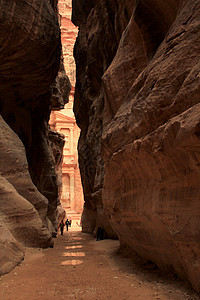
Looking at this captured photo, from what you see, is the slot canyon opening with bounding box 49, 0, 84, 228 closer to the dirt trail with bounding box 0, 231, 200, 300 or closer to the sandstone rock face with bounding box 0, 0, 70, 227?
the sandstone rock face with bounding box 0, 0, 70, 227

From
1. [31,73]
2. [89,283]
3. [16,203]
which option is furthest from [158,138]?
[31,73]

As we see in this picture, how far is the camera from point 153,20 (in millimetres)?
5734

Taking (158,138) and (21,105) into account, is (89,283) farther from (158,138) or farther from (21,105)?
(21,105)

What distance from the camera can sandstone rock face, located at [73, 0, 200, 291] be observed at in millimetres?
3666

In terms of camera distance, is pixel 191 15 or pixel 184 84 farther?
pixel 191 15

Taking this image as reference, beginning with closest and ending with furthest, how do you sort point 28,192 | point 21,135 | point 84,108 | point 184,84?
point 184,84
point 28,192
point 21,135
point 84,108

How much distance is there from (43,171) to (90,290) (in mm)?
12652

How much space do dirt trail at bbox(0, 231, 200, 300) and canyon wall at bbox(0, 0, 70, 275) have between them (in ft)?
1.98

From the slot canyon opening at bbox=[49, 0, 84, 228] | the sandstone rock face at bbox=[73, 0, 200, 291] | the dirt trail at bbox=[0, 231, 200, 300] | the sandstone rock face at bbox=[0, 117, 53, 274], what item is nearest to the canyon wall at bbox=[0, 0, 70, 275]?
the sandstone rock face at bbox=[0, 117, 53, 274]

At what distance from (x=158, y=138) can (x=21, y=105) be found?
11701 millimetres

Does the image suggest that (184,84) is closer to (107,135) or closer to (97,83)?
(107,135)

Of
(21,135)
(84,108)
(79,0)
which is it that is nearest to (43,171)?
(21,135)

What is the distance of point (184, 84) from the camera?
3.70 metres

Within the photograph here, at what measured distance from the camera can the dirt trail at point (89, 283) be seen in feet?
12.6
